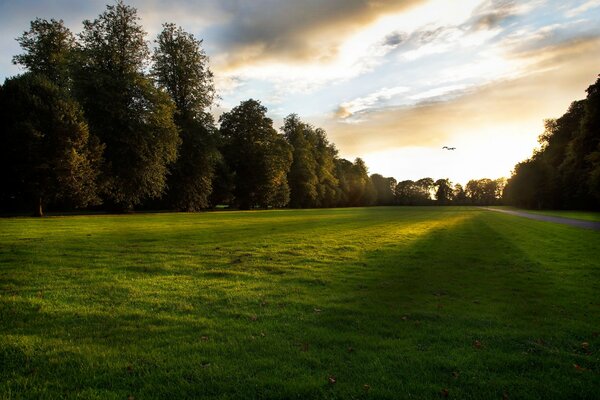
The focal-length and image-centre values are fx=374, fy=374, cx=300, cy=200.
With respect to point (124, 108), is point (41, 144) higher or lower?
lower

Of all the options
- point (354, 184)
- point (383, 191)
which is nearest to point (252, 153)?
point (354, 184)

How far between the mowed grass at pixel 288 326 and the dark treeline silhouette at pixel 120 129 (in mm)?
19455

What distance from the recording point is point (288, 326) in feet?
24.3

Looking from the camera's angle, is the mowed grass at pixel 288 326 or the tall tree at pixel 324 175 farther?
the tall tree at pixel 324 175

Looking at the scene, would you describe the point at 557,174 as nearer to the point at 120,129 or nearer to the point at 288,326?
the point at 120,129

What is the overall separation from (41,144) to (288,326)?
31890 millimetres

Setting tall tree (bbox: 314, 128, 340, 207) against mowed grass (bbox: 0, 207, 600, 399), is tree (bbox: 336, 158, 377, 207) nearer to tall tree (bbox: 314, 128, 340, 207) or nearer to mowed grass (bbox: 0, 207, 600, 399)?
tall tree (bbox: 314, 128, 340, 207)

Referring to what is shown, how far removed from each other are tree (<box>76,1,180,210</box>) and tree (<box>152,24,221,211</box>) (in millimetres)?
6654

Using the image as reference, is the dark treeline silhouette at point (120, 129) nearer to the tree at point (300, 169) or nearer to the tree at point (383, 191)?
the tree at point (300, 169)

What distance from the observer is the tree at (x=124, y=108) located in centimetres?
3828

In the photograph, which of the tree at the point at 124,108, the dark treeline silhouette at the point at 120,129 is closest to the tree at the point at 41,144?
the dark treeline silhouette at the point at 120,129

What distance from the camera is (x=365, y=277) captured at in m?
12.1

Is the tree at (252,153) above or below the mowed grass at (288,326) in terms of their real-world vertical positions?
above

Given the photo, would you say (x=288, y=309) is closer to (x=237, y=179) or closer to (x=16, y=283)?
(x=16, y=283)
